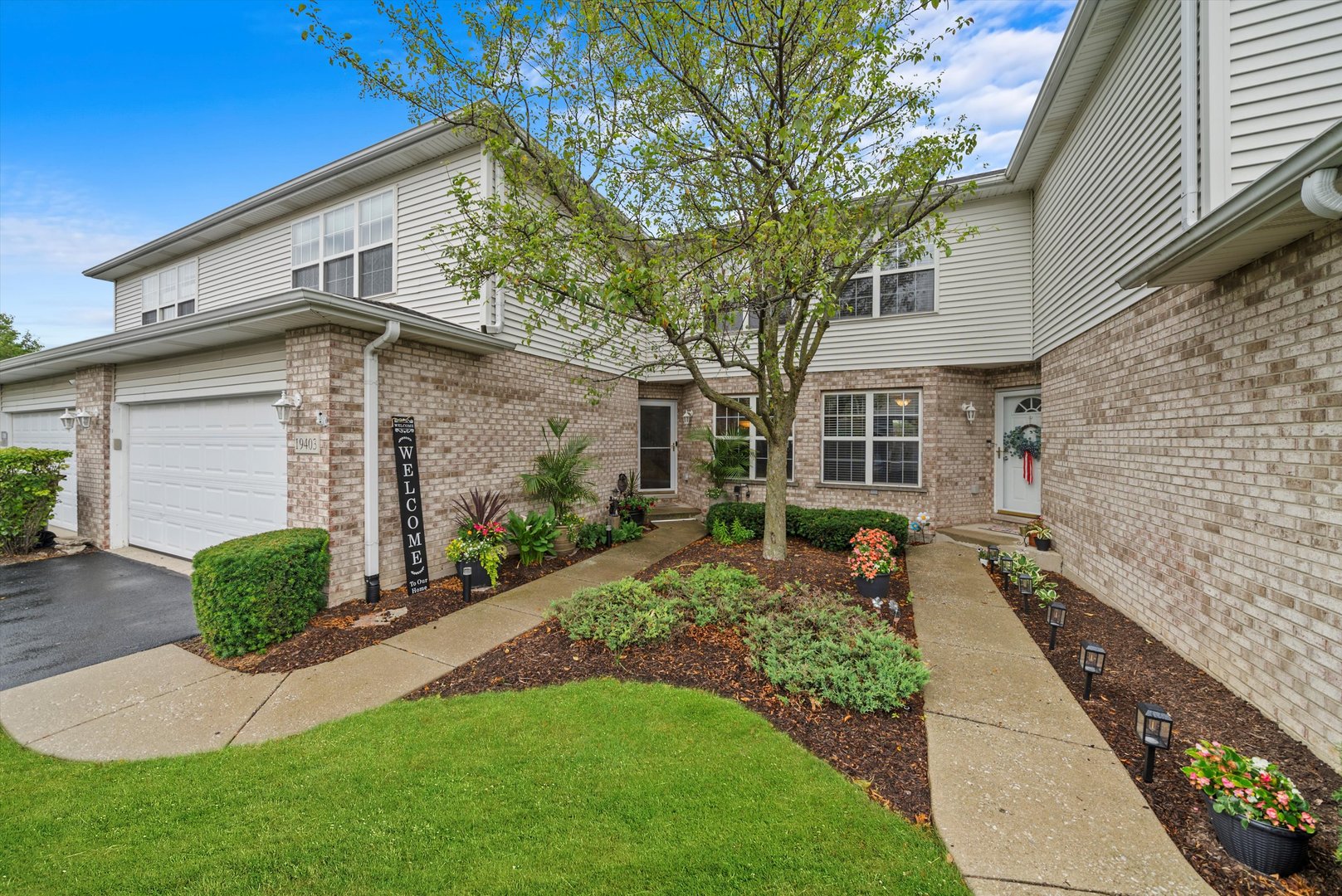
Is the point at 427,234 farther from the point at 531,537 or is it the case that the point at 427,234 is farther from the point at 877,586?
the point at 877,586

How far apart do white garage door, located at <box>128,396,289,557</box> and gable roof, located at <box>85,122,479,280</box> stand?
3695 millimetres

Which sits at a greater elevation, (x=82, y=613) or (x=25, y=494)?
(x=25, y=494)

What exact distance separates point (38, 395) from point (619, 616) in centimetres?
1340

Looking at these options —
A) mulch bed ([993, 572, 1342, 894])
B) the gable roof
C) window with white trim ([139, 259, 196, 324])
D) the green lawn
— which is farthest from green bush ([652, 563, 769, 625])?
window with white trim ([139, 259, 196, 324])

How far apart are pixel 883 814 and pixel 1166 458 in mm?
3973

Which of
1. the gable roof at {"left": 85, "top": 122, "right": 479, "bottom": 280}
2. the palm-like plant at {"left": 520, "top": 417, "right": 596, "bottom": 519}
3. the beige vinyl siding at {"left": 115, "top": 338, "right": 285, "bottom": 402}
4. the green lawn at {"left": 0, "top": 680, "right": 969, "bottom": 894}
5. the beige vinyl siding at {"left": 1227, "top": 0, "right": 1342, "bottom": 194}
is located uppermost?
the gable roof at {"left": 85, "top": 122, "right": 479, "bottom": 280}

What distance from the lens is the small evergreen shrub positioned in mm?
8288

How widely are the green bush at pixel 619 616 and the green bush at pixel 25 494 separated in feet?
30.6

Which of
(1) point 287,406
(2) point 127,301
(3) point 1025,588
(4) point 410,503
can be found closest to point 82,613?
(1) point 287,406

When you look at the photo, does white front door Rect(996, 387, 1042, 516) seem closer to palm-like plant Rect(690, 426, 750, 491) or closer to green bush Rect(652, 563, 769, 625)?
palm-like plant Rect(690, 426, 750, 491)

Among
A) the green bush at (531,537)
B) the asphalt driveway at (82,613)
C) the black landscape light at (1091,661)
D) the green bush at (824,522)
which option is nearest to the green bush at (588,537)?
the green bush at (531,537)

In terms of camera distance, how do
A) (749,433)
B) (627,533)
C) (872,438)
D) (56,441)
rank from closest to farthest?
(627,533), (872,438), (56,441), (749,433)

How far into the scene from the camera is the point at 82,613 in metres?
5.32

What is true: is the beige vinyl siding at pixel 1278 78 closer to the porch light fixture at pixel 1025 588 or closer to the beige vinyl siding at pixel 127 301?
the porch light fixture at pixel 1025 588
